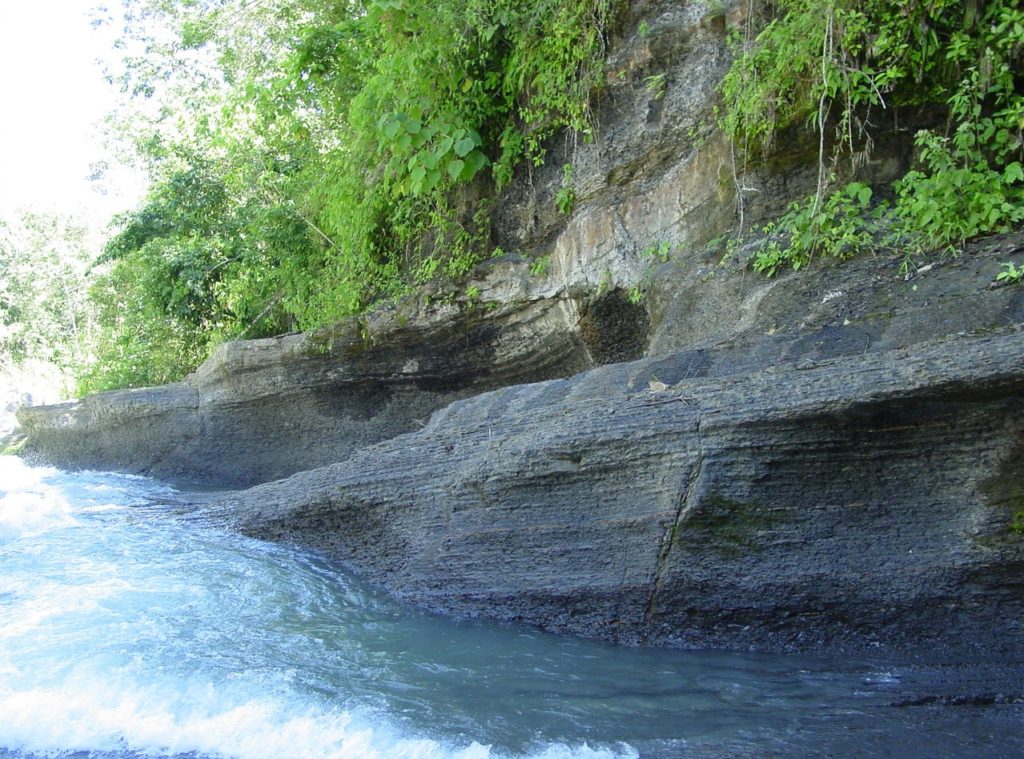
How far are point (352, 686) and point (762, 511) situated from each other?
2265 mm

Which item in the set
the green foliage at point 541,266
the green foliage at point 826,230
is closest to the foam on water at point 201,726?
the green foliage at point 826,230

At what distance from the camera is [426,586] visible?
5.73m

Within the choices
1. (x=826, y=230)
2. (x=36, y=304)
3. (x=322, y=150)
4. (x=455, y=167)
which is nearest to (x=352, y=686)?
(x=826, y=230)

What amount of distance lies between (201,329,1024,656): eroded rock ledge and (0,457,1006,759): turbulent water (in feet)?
0.83

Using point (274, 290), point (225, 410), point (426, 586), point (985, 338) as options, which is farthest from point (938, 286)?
point (274, 290)

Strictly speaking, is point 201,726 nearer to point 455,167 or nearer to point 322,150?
point 455,167

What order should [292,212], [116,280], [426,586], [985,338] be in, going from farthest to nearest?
[116,280]
[292,212]
[426,586]
[985,338]

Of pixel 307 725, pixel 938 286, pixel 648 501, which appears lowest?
pixel 307 725

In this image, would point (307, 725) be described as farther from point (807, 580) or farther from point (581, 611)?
point (807, 580)

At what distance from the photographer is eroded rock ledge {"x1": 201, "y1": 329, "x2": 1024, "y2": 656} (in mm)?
4246

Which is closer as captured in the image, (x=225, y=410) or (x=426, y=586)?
(x=426, y=586)

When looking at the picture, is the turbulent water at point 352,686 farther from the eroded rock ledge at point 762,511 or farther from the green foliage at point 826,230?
the green foliage at point 826,230

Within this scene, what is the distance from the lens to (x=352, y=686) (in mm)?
4461

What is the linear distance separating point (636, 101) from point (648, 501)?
4.51 m
